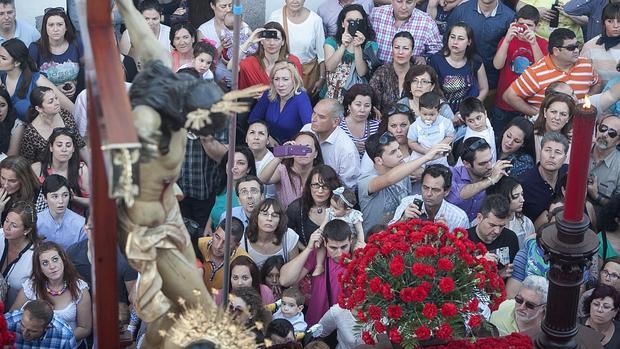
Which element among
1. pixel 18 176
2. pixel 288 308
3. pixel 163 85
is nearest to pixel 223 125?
pixel 163 85

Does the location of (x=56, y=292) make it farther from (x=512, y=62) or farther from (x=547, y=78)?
(x=512, y=62)

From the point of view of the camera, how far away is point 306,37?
422 inches

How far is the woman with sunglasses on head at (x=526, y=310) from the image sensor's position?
708 cm

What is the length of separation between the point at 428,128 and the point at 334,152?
0.74m

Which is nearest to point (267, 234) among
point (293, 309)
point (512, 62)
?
point (293, 309)

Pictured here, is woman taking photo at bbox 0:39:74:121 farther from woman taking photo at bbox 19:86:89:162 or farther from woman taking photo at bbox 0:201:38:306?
woman taking photo at bbox 0:201:38:306

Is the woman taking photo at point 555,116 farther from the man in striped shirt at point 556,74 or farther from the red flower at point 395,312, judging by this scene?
the red flower at point 395,312

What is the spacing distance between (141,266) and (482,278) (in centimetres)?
201

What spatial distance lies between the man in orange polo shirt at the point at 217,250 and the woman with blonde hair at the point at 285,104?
174 cm

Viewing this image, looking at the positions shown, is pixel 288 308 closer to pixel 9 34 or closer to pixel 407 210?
pixel 407 210

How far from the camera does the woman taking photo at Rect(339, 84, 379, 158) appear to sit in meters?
9.40

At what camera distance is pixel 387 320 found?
5.23 meters

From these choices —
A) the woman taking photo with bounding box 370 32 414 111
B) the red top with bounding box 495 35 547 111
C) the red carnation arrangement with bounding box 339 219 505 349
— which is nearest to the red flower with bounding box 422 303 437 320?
the red carnation arrangement with bounding box 339 219 505 349

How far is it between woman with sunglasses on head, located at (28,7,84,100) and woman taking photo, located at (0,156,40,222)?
1.44 meters
